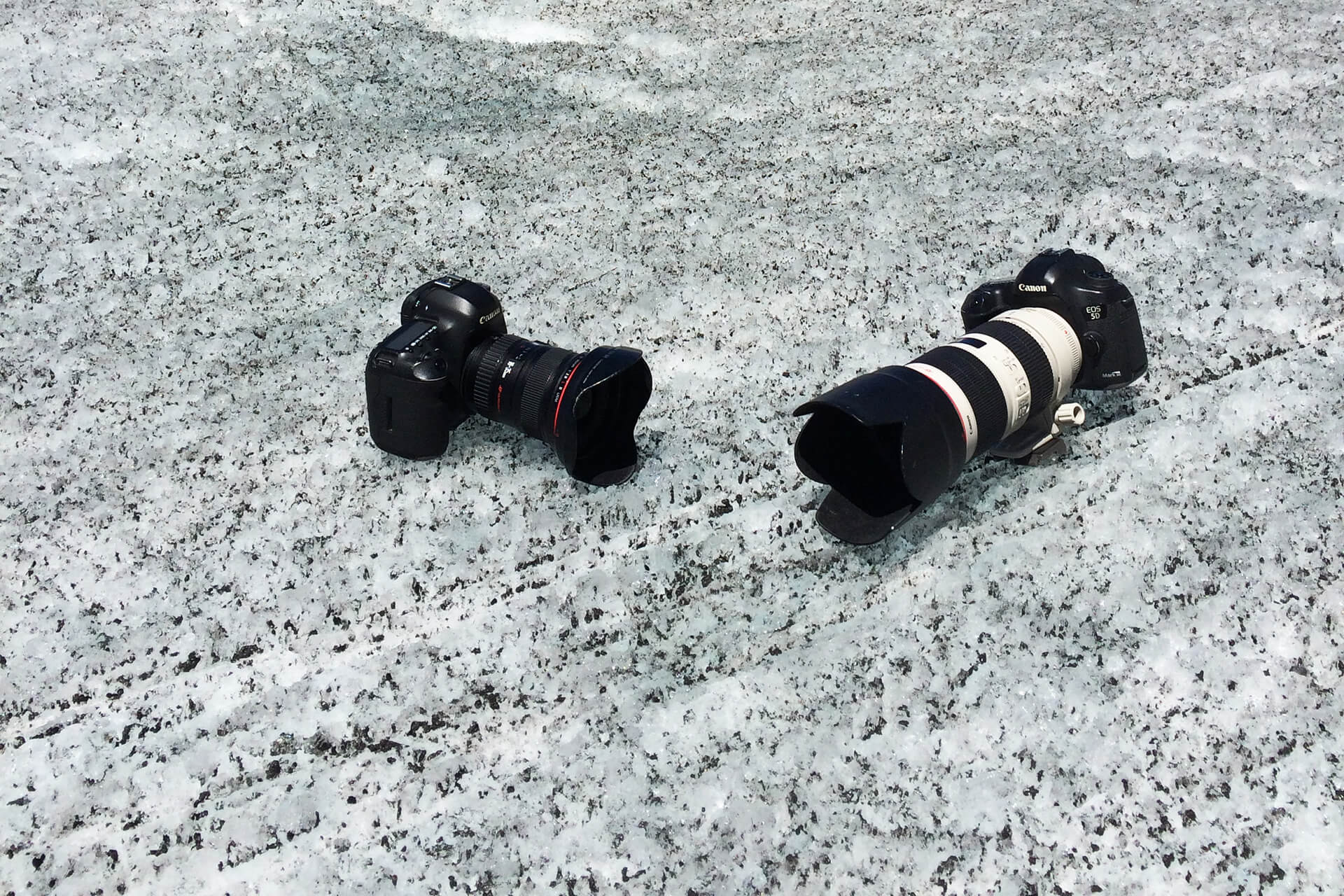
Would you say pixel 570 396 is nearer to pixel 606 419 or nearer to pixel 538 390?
pixel 538 390

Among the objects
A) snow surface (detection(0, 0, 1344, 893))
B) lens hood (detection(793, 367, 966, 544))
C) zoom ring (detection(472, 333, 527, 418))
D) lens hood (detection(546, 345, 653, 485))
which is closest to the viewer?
snow surface (detection(0, 0, 1344, 893))

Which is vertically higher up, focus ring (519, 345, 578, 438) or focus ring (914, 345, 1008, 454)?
focus ring (914, 345, 1008, 454)

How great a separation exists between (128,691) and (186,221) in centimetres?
230

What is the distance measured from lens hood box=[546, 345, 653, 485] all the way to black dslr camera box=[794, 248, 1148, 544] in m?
0.56

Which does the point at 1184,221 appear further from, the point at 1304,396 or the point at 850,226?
the point at 850,226

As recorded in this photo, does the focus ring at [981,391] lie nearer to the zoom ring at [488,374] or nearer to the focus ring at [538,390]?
the focus ring at [538,390]

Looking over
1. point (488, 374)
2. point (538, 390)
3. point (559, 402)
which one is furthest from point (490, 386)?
point (559, 402)

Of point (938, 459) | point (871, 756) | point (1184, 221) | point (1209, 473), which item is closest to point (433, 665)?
point (871, 756)

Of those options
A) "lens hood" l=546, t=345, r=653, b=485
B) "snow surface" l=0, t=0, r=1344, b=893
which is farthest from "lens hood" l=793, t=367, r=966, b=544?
"lens hood" l=546, t=345, r=653, b=485

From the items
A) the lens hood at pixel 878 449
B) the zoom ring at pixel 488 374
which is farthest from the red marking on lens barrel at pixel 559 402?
the lens hood at pixel 878 449

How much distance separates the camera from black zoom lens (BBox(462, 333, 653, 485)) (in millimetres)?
3031

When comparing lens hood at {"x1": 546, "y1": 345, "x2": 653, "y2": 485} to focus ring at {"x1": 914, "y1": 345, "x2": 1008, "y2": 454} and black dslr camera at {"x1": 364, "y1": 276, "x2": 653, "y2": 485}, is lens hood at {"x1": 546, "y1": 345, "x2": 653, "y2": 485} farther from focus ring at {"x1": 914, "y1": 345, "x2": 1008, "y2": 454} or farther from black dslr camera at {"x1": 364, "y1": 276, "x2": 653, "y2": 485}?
focus ring at {"x1": 914, "y1": 345, "x2": 1008, "y2": 454}

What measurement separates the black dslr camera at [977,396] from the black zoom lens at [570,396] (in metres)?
0.58

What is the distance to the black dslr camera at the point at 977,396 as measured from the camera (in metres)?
2.81
